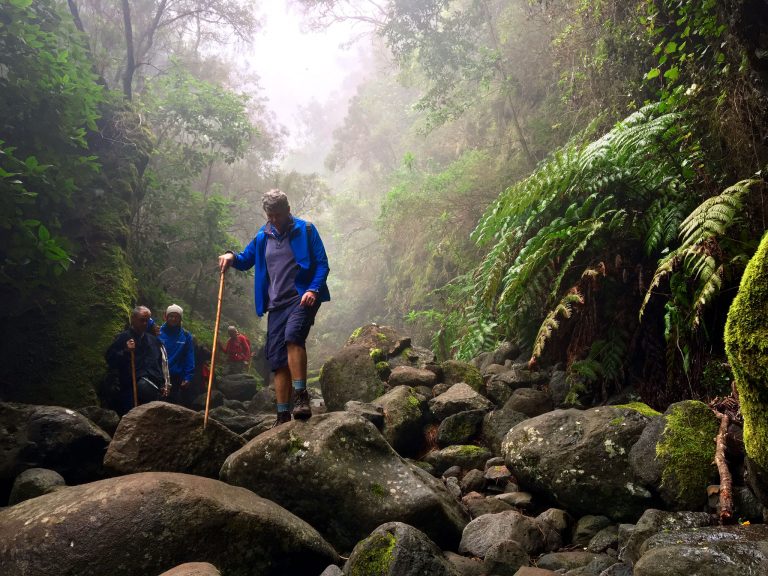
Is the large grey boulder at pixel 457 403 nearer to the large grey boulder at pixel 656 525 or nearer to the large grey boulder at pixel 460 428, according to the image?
the large grey boulder at pixel 460 428

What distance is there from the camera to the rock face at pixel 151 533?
2664 mm

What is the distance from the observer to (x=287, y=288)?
440 centimetres

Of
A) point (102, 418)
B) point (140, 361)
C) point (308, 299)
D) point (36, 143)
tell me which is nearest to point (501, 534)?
point (308, 299)

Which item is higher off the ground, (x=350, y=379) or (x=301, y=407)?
(x=350, y=379)

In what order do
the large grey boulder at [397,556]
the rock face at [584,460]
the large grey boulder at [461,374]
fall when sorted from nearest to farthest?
1. the large grey boulder at [397,556]
2. the rock face at [584,460]
3. the large grey boulder at [461,374]

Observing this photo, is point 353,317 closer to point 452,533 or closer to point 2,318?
point 2,318

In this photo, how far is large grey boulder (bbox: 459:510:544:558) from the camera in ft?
9.86

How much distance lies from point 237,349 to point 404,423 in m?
8.37

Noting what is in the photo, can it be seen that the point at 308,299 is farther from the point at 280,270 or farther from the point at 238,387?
the point at 238,387

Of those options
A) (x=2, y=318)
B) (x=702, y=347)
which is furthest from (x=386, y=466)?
(x=2, y=318)

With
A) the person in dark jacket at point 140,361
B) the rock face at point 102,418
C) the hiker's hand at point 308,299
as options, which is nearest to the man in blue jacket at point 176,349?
the person in dark jacket at point 140,361

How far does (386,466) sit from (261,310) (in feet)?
5.98

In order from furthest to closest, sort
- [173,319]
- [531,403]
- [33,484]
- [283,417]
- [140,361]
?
[173,319]
[140,361]
[531,403]
[283,417]
[33,484]

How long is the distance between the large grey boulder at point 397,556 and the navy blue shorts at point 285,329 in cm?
184
